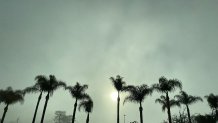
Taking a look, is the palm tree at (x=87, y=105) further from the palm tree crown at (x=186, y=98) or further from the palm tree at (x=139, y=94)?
the palm tree crown at (x=186, y=98)

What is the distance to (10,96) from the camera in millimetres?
41594

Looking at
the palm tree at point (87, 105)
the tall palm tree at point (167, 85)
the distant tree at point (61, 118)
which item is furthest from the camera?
the distant tree at point (61, 118)

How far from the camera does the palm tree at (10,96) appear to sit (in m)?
41.4

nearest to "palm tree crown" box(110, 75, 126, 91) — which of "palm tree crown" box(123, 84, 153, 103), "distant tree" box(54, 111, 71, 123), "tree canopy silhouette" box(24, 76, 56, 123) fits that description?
"palm tree crown" box(123, 84, 153, 103)

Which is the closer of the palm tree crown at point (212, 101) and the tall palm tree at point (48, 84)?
the tall palm tree at point (48, 84)

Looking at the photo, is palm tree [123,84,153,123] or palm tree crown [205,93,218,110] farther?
palm tree crown [205,93,218,110]

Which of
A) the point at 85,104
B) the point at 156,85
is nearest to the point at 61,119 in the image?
the point at 85,104

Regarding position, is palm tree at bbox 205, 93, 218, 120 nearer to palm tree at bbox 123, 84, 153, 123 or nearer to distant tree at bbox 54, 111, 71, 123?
palm tree at bbox 123, 84, 153, 123

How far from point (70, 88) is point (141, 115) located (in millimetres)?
14269

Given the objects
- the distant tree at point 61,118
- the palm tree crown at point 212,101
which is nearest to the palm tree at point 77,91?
the palm tree crown at point 212,101

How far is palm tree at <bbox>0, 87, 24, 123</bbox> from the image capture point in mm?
41406

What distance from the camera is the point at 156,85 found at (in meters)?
38.1

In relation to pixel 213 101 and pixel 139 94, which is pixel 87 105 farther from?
pixel 213 101

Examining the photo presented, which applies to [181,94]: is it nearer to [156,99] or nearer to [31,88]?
[156,99]
